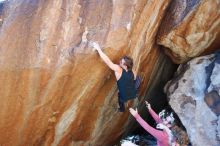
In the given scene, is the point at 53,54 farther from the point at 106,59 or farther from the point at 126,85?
the point at 126,85

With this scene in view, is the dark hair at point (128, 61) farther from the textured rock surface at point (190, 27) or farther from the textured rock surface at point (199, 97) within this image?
the textured rock surface at point (199, 97)

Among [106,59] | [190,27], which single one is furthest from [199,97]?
[106,59]

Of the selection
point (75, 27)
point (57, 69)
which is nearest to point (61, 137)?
point (57, 69)

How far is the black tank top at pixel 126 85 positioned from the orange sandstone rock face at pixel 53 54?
0.40 metres

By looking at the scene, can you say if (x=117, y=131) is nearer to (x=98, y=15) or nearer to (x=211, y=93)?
(x=211, y=93)

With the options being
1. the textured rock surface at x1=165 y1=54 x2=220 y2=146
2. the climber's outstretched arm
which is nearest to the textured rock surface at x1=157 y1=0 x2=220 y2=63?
the textured rock surface at x1=165 y1=54 x2=220 y2=146

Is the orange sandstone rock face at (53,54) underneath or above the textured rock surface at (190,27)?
above

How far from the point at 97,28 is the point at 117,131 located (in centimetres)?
351

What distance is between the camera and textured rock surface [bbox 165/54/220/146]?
8.65 metres

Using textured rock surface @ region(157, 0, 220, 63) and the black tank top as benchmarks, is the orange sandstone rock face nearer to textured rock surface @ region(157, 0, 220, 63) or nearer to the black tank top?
the black tank top

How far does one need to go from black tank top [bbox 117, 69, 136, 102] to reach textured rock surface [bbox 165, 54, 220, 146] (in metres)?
1.81

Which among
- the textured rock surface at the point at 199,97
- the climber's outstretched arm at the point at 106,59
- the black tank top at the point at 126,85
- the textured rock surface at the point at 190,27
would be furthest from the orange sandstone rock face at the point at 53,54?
the textured rock surface at the point at 199,97

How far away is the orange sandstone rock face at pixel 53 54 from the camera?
734 cm

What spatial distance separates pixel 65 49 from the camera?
7410 millimetres
